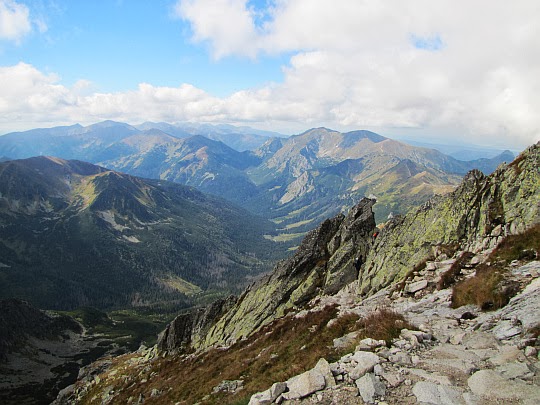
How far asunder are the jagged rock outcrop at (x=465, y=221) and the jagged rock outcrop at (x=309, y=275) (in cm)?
551

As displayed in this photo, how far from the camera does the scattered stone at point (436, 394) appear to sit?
35.6ft

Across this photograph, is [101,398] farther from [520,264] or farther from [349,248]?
[520,264]

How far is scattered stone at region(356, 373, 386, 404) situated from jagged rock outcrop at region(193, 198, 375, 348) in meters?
32.8

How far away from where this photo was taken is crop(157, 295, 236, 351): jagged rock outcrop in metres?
78.1

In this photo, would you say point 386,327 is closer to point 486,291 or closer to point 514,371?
point 486,291

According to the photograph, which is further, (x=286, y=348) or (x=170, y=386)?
(x=170, y=386)

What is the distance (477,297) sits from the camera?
18406mm

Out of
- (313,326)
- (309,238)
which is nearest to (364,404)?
(313,326)

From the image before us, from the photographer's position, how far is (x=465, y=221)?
32000mm

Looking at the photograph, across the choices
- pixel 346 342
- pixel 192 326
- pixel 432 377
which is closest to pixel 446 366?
pixel 432 377

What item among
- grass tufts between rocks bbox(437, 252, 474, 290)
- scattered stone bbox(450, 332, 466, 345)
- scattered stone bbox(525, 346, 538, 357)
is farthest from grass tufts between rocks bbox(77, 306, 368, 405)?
scattered stone bbox(525, 346, 538, 357)

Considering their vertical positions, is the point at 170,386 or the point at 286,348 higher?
the point at 286,348

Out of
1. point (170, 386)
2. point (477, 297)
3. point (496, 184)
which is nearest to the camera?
point (477, 297)

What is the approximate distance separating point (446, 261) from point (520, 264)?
863 cm
